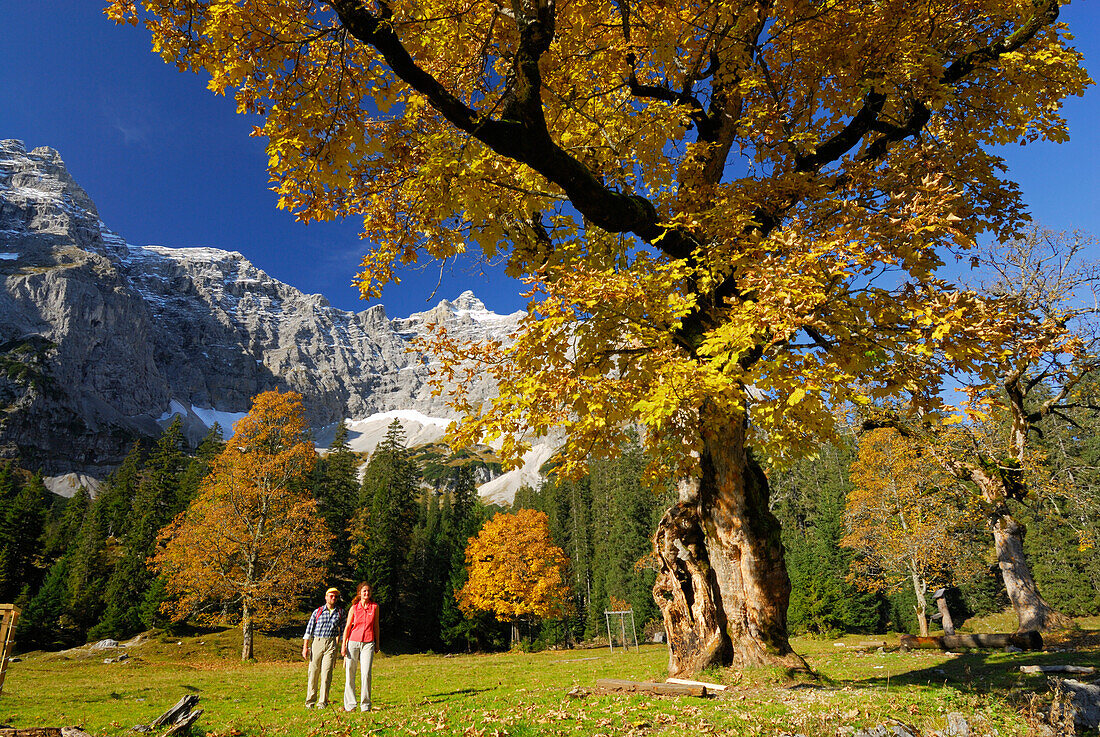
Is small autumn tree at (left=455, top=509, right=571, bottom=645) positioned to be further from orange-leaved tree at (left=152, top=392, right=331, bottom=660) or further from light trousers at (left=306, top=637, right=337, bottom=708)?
light trousers at (left=306, top=637, right=337, bottom=708)

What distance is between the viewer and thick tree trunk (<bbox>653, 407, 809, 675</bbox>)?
8.68 meters

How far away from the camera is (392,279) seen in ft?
26.7

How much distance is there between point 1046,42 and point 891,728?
8.98 meters

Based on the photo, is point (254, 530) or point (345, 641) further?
point (254, 530)

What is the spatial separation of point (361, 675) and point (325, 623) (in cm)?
141

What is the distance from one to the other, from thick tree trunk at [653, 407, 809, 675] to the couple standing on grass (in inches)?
207

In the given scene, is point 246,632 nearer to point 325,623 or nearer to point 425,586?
point 325,623

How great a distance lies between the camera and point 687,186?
893 cm

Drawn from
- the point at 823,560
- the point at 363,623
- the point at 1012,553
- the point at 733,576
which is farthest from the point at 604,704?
the point at 823,560

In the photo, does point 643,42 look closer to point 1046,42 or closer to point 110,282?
point 1046,42

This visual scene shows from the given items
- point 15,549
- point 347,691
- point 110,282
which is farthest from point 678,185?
point 110,282

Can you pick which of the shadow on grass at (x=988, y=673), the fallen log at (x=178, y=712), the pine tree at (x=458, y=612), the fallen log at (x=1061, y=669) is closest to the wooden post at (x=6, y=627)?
the fallen log at (x=178, y=712)

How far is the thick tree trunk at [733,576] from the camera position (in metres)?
8.68

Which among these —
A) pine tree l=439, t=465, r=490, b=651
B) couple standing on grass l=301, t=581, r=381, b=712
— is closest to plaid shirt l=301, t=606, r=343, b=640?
couple standing on grass l=301, t=581, r=381, b=712
